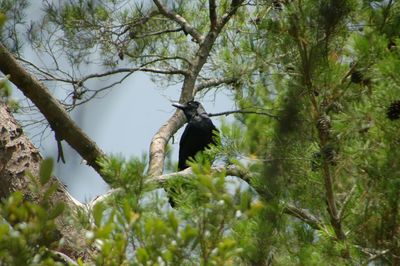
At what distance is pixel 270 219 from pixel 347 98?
0.58 m

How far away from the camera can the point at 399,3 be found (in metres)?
2.85

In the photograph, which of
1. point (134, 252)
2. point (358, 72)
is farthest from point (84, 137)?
point (134, 252)

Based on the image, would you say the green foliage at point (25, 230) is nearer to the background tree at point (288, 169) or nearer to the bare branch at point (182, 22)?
the background tree at point (288, 169)

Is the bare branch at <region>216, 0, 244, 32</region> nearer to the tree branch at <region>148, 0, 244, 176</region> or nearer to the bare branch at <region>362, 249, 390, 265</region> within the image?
the tree branch at <region>148, 0, 244, 176</region>

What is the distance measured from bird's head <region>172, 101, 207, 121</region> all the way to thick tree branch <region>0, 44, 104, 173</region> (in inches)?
71.5

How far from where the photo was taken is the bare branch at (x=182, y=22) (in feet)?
16.5

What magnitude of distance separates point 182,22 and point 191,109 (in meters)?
0.60

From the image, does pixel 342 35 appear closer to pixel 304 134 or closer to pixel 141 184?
pixel 304 134

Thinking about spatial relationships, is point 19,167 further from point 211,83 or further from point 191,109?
point 191,109

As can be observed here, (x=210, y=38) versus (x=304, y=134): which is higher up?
(x=210, y=38)

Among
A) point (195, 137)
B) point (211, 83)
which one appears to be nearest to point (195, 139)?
point (195, 137)

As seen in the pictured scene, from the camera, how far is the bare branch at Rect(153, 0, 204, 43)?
5.03 meters

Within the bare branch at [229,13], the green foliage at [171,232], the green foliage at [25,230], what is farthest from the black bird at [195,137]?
the green foliage at [25,230]

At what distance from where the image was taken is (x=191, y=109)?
5379 millimetres
